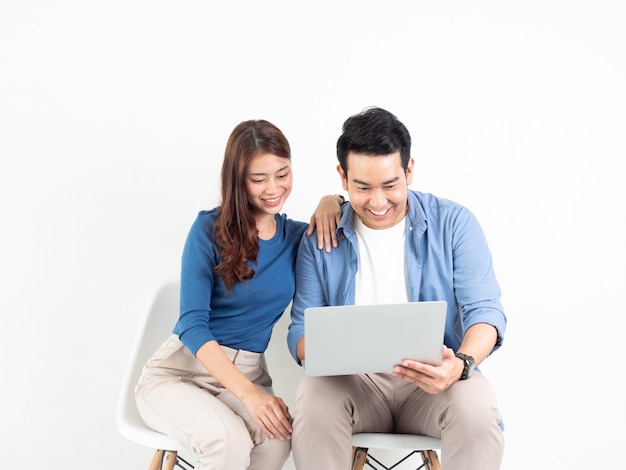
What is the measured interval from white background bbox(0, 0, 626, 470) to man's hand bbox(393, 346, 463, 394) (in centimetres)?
97

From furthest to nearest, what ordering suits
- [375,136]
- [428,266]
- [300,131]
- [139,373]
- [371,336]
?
[300,131] → [139,373] → [428,266] → [375,136] → [371,336]

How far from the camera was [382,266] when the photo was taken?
7.26 feet

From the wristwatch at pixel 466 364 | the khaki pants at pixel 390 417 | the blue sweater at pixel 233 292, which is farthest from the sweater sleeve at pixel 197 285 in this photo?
the wristwatch at pixel 466 364

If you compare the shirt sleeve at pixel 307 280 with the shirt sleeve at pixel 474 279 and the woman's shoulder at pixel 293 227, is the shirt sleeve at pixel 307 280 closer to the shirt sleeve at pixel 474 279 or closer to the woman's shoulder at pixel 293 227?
the woman's shoulder at pixel 293 227

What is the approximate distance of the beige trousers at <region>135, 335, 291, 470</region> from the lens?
6.29 ft

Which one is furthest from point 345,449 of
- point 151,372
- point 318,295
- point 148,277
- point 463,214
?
point 148,277

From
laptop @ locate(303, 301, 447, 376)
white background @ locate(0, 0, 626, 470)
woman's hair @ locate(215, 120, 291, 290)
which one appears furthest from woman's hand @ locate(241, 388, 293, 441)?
white background @ locate(0, 0, 626, 470)

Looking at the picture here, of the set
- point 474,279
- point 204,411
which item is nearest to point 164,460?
point 204,411

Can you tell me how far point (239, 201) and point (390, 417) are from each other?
74 centimetres

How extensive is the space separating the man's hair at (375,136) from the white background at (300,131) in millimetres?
574

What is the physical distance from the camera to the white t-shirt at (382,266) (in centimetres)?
220

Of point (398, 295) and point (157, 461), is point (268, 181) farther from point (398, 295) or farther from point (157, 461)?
point (157, 461)

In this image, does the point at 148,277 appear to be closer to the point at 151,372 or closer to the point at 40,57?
the point at 151,372

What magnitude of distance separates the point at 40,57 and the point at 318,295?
138cm
